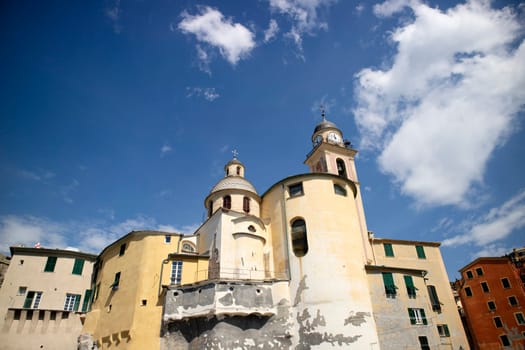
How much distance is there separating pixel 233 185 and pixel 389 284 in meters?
16.7

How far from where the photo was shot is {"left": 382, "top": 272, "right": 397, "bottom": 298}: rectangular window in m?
27.0

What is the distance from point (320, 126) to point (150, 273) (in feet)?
88.6

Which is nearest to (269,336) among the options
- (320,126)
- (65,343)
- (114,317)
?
(114,317)

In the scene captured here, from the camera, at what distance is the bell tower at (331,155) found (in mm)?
38781

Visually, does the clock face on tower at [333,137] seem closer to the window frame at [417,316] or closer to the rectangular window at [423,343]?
the window frame at [417,316]

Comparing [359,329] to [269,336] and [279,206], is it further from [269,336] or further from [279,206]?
[279,206]

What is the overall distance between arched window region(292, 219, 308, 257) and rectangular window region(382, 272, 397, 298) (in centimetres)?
687

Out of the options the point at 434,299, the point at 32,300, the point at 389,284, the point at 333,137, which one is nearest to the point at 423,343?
the point at 389,284

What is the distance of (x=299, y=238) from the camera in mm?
28156

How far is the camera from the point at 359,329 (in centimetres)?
2412

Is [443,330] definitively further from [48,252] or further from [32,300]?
[48,252]

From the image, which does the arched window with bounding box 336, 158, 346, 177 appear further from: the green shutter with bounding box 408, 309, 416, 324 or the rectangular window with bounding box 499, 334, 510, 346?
the rectangular window with bounding box 499, 334, 510, 346

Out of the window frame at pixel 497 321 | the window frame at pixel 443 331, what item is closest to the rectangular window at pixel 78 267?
the window frame at pixel 443 331

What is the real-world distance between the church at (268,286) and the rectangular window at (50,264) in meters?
4.15
